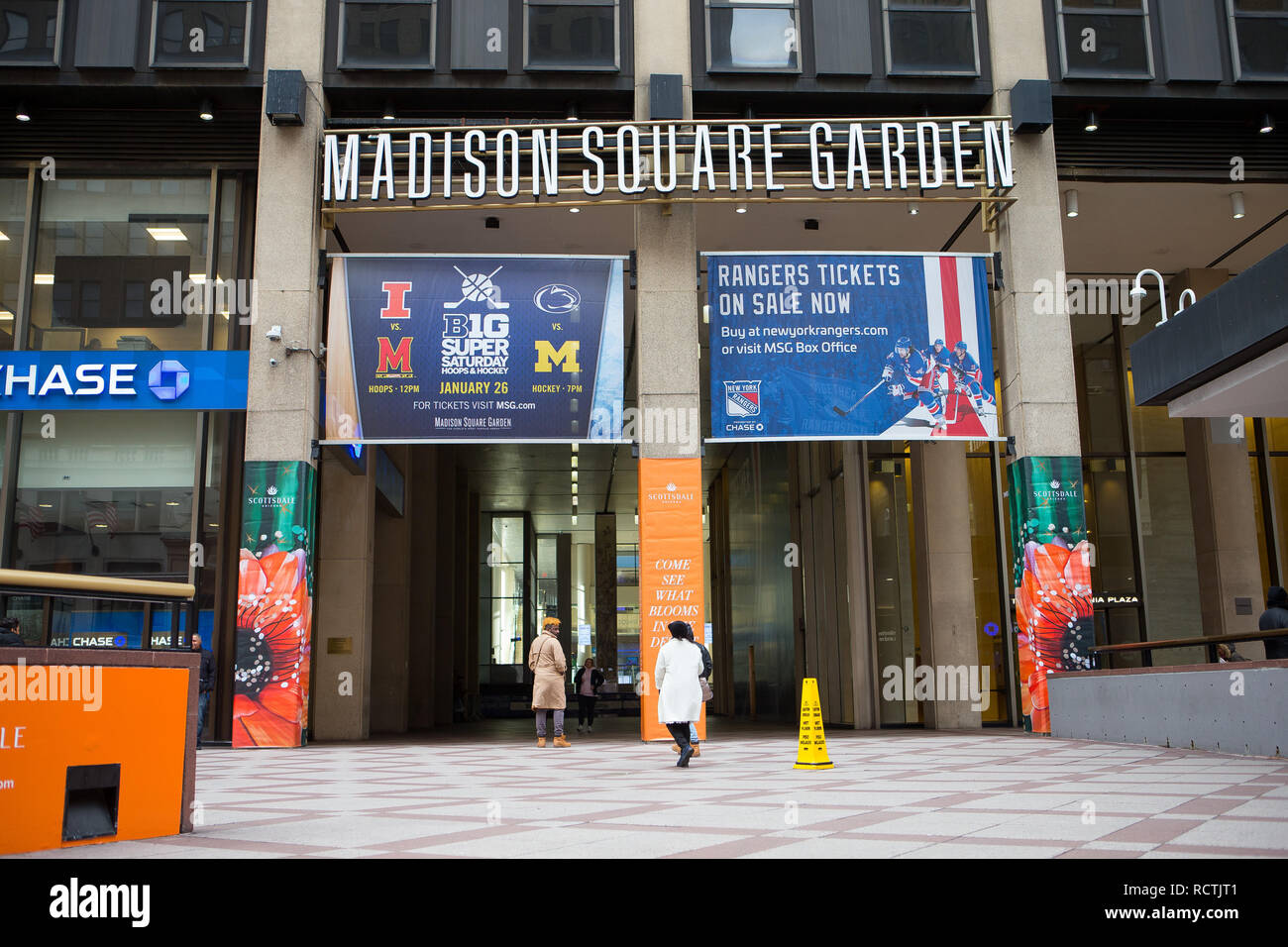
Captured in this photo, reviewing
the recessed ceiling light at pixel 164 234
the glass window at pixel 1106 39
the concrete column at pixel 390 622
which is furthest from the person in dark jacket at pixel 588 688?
the glass window at pixel 1106 39

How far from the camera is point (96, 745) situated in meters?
5.86

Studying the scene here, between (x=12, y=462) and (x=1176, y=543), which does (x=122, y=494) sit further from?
(x=1176, y=543)

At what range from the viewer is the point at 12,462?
16625 mm

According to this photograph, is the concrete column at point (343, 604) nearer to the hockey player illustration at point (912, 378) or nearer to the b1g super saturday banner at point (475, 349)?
the b1g super saturday banner at point (475, 349)

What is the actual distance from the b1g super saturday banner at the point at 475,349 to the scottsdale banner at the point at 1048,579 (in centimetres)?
626

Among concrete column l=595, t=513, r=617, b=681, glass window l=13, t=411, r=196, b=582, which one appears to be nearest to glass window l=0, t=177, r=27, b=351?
glass window l=13, t=411, r=196, b=582

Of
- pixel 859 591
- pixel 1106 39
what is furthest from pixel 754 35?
pixel 859 591

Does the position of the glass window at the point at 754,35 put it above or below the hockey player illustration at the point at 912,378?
above

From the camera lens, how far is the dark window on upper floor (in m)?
17.4

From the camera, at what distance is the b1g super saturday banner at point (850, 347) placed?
16.5 m

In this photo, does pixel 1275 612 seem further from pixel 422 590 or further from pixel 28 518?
pixel 422 590

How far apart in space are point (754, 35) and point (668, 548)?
8.03 m
